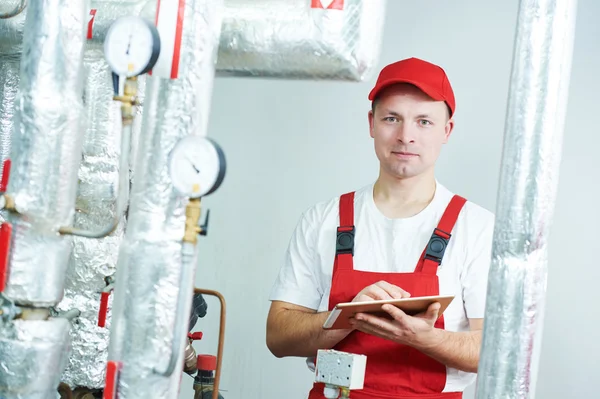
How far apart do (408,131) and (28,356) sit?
1.01 meters

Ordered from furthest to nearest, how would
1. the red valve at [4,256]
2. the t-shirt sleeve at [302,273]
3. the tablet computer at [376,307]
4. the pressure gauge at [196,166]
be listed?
the t-shirt sleeve at [302,273], the tablet computer at [376,307], the red valve at [4,256], the pressure gauge at [196,166]

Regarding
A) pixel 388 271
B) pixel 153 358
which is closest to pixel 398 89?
pixel 388 271

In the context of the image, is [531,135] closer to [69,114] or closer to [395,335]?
[395,335]

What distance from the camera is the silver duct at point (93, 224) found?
6.52ft

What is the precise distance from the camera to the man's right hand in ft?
5.70

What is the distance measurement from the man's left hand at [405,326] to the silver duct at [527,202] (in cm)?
39

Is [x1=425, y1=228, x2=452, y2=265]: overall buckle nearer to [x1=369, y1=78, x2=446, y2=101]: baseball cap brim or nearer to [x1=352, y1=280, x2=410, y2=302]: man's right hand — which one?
[x1=352, y1=280, x2=410, y2=302]: man's right hand

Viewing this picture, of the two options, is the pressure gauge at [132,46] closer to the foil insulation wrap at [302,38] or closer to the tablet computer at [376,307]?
the foil insulation wrap at [302,38]

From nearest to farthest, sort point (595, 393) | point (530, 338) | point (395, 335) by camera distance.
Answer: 1. point (530, 338)
2. point (395, 335)
3. point (595, 393)

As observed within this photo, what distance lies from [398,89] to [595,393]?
4.16 feet

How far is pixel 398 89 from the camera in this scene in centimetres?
197

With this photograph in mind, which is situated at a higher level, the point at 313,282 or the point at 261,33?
the point at 261,33

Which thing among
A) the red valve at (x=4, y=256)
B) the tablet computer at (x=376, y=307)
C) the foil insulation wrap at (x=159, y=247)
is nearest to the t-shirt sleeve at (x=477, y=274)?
the tablet computer at (x=376, y=307)

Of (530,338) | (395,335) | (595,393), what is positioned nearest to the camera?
(530,338)
